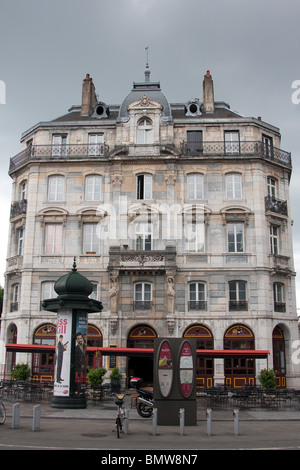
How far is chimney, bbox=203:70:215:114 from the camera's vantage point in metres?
36.9

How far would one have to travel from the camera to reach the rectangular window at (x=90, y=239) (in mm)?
33188

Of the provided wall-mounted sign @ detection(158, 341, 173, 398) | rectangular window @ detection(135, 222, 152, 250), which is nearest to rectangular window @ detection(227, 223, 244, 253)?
rectangular window @ detection(135, 222, 152, 250)

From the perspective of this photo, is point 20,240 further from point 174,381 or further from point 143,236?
point 174,381

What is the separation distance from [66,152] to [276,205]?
1470 centimetres

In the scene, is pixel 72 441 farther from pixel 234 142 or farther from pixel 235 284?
pixel 234 142

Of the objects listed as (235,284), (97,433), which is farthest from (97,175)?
(97,433)

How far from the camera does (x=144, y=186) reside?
111 ft

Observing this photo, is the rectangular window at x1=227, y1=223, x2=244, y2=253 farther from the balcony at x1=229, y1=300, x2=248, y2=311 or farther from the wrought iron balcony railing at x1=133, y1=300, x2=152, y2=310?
the wrought iron balcony railing at x1=133, y1=300, x2=152, y2=310

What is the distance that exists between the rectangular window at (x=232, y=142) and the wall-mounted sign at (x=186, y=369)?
65.3 ft

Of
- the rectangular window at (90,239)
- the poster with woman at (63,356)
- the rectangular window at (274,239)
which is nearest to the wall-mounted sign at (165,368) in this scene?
the poster with woman at (63,356)

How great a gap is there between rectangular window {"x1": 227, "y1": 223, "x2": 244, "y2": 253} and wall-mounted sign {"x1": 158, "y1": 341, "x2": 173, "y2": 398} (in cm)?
1641

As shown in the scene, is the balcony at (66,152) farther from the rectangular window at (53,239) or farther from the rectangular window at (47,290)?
the rectangular window at (47,290)

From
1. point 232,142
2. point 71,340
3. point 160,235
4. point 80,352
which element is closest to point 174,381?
point 80,352

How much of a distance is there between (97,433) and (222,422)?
5.70m
